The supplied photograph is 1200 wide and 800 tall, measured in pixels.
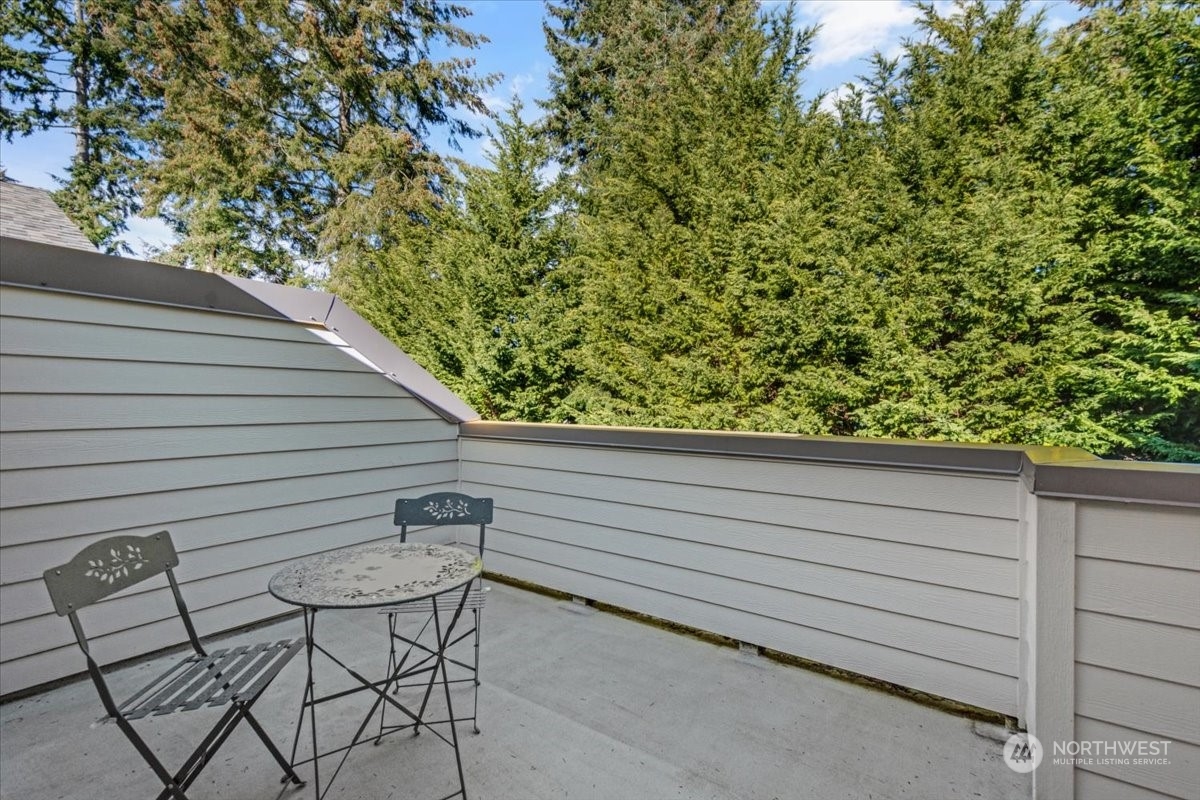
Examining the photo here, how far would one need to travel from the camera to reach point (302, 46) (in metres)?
9.86

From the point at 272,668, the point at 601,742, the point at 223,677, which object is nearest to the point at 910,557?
the point at 601,742

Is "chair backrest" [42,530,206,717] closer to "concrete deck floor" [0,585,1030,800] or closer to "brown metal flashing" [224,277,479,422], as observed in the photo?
"concrete deck floor" [0,585,1030,800]

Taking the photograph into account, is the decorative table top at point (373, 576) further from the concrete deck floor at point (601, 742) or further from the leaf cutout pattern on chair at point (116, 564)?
the concrete deck floor at point (601, 742)

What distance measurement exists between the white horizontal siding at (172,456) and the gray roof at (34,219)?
2.39m

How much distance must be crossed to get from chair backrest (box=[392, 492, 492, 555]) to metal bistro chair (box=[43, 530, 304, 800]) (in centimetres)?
66

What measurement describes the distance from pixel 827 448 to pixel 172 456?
3.11 metres

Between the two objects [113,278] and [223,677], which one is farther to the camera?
[113,278]

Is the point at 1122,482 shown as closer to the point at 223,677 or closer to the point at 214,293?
the point at 223,677

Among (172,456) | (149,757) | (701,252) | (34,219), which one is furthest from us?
(34,219)

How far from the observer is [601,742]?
1.96 meters

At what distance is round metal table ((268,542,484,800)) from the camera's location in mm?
1575

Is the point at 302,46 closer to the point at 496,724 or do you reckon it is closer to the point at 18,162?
the point at 18,162

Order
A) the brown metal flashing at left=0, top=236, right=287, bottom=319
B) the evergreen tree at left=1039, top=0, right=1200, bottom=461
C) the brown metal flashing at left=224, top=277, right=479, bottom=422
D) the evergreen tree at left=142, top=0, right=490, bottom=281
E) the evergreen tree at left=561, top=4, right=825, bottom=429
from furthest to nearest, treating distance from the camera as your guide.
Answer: the evergreen tree at left=142, top=0, right=490, bottom=281 < the evergreen tree at left=561, top=4, right=825, bottom=429 < the evergreen tree at left=1039, top=0, right=1200, bottom=461 < the brown metal flashing at left=224, top=277, right=479, bottom=422 < the brown metal flashing at left=0, top=236, right=287, bottom=319

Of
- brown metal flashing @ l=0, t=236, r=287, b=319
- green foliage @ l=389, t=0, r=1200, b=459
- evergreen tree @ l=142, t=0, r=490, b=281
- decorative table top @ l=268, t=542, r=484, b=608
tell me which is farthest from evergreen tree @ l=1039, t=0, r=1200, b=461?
evergreen tree @ l=142, t=0, r=490, b=281
